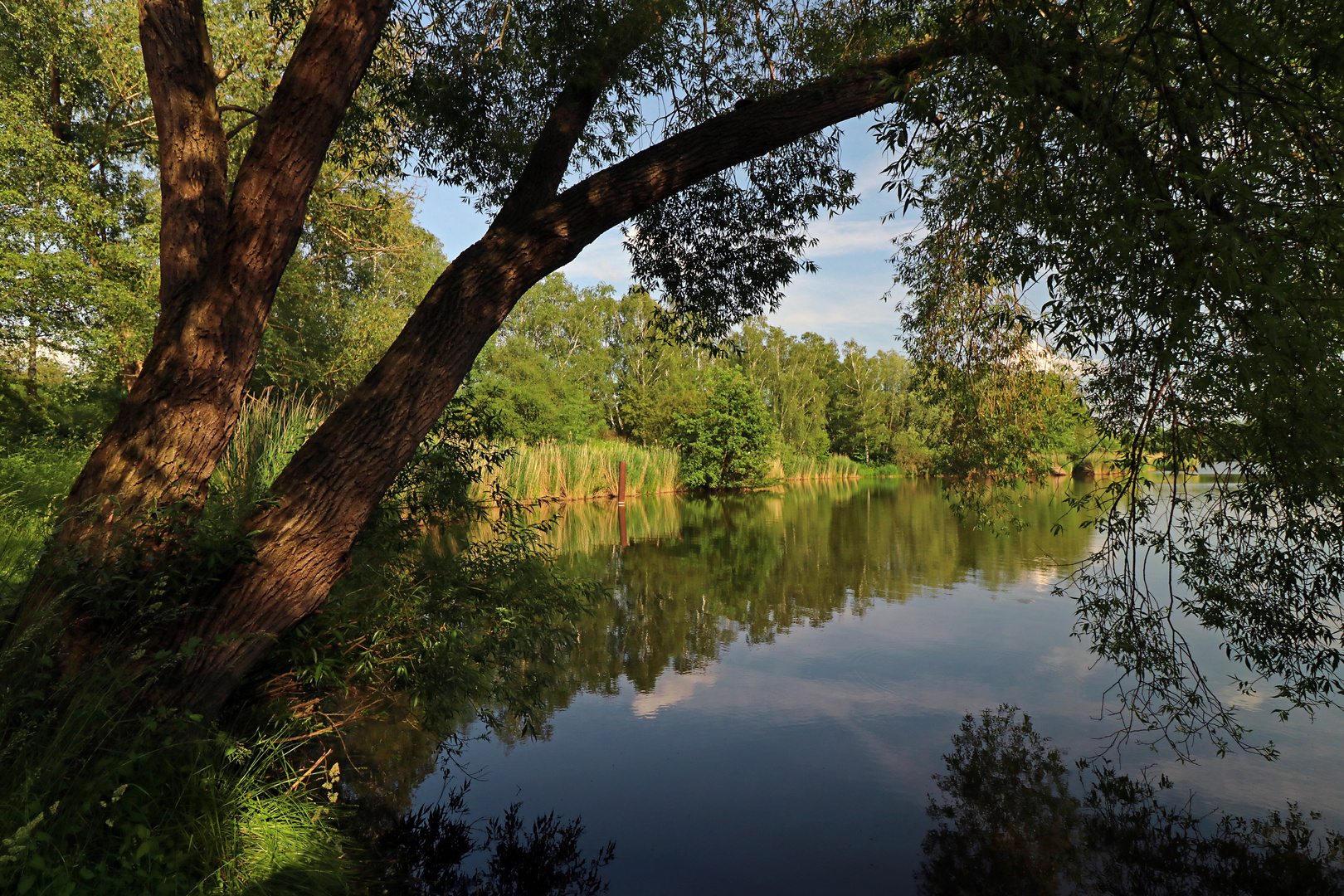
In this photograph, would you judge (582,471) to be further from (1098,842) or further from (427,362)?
(1098,842)

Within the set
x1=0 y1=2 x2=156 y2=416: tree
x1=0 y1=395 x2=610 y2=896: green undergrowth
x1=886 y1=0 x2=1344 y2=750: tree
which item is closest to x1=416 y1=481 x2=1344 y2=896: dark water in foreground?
x1=0 y1=395 x2=610 y2=896: green undergrowth

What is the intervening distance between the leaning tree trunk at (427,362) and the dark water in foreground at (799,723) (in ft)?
5.84

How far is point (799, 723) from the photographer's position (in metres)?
5.05

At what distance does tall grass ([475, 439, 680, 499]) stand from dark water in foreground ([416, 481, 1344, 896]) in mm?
6341

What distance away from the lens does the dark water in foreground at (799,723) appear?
3.55 m

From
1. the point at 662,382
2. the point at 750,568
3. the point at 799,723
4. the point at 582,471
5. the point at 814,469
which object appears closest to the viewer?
the point at 799,723

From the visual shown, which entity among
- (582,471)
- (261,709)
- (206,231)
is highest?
(206,231)

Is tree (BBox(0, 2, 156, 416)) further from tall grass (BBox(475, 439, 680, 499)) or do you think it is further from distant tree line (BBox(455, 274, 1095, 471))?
distant tree line (BBox(455, 274, 1095, 471))

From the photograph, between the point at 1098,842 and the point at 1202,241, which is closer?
the point at 1202,241

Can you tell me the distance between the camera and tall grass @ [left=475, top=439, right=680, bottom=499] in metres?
16.6

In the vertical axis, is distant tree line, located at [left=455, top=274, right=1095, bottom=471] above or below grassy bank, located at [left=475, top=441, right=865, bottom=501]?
above

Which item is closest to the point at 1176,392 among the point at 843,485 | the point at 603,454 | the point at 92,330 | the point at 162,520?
the point at 162,520

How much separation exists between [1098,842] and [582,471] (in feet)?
56.9

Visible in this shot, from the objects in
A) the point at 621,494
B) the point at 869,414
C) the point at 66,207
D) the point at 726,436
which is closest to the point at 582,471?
the point at 621,494
